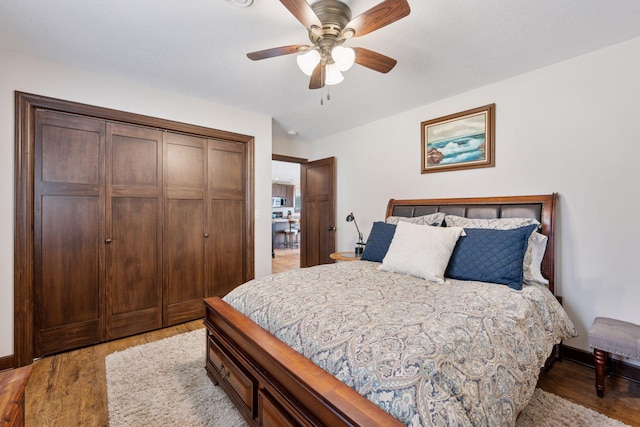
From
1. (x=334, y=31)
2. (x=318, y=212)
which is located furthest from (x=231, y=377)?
(x=318, y=212)

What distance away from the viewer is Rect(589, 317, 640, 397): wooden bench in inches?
68.3

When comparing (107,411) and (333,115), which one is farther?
(333,115)

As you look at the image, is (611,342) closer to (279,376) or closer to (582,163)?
(582,163)

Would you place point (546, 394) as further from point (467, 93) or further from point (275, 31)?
point (275, 31)

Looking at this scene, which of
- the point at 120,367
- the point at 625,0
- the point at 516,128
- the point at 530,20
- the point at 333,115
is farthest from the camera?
the point at 333,115

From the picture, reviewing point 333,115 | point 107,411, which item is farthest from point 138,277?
point 333,115

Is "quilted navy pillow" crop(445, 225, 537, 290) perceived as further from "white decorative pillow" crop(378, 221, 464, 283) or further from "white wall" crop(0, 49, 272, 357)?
"white wall" crop(0, 49, 272, 357)

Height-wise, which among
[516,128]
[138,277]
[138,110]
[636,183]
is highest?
[138,110]

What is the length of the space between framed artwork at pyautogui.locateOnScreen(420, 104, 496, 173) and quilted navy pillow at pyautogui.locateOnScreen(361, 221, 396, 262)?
3.20ft

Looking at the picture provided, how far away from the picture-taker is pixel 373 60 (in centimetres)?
196

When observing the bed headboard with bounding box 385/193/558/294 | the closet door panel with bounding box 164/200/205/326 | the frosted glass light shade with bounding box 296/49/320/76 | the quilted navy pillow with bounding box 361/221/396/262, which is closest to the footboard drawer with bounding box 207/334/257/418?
the closet door panel with bounding box 164/200/205/326

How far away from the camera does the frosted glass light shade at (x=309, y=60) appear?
1822 mm

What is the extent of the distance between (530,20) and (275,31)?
5.49ft

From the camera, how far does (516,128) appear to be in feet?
8.52
